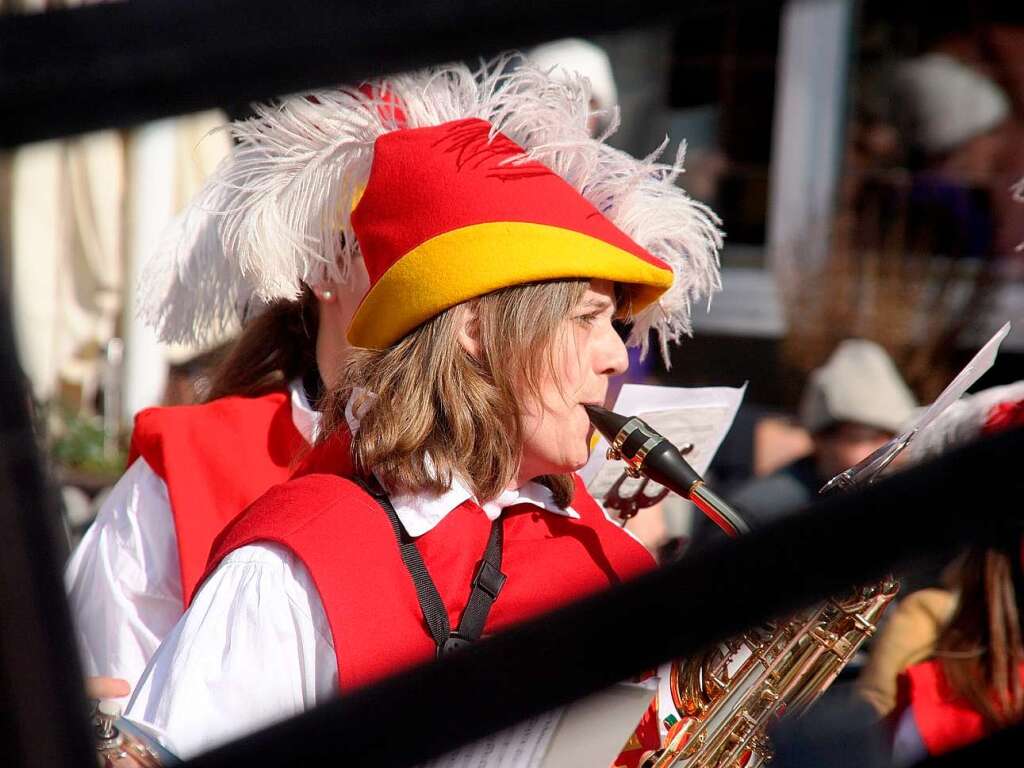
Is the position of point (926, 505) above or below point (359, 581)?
above

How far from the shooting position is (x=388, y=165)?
58.3 inches

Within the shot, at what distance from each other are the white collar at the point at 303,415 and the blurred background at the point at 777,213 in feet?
4.24

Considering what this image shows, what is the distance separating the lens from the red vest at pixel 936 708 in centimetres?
213

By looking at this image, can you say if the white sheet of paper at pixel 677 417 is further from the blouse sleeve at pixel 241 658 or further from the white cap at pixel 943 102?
the white cap at pixel 943 102

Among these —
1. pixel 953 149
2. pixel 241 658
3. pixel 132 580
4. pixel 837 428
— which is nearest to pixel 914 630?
pixel 837 428

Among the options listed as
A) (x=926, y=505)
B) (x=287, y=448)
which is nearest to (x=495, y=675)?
(x=926, y=505)

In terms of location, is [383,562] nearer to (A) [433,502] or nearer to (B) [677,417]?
(A) [433,502]

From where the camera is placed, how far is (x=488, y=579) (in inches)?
53.4

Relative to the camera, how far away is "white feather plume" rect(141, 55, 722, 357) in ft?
5.11

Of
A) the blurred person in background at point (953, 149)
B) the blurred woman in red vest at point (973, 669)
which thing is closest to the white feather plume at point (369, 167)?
the blurred woman in red vest at point (973, 669)

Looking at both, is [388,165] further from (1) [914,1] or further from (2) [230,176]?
(1) [914,1]

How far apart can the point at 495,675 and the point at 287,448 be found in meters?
1.37

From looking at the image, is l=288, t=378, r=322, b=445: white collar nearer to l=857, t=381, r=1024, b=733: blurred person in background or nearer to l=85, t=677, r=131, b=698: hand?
l=85, t=677, r=131, b=698: hand

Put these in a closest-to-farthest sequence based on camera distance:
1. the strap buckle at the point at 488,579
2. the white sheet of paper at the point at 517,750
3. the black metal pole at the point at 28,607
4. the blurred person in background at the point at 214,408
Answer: the black metal pole at the point at 28,607
the white sheet of paper at the point at 517,750
the strap buckle at the point at 488,579
the blurred person in background at the point at 214,408
